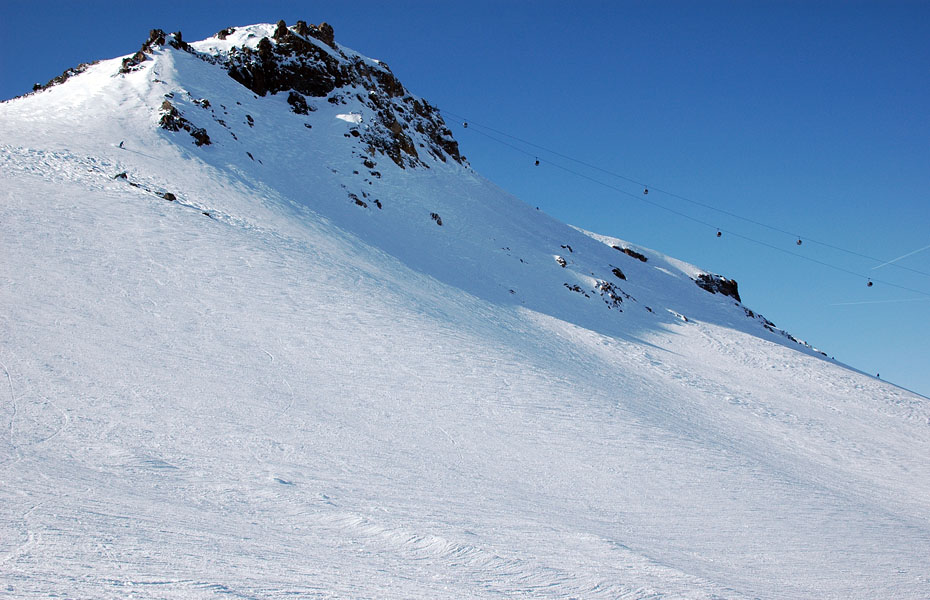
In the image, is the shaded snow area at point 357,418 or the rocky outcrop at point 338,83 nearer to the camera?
the shaded snow area at point 357,418

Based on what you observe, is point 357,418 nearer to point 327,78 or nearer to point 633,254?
point 327,78

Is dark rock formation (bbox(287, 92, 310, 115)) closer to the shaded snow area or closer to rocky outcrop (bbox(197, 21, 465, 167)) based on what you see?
rocky outcrop (bbox(197, 21, 465, 167))

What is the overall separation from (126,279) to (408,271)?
11.8 meters

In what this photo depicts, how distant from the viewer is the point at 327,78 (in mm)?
47375

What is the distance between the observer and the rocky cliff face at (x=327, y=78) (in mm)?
43188

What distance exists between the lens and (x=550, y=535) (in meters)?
7.54

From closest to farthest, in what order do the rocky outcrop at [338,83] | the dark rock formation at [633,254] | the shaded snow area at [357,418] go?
the shaded snow area at [357,418] → the rocky outcrop at [338,83] → the dark rock formation at [633,254]

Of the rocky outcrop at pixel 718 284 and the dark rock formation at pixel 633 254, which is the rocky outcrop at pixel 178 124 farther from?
the rocky outcrop at pixel 718 284

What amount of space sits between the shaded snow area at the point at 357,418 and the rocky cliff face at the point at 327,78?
12371mm

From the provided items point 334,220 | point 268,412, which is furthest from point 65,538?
point 334,220

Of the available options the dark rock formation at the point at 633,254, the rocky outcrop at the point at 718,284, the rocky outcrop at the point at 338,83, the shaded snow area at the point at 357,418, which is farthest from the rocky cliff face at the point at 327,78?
the rocky outcrop at the point at 718,284

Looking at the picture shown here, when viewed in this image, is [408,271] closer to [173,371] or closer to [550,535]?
[173,371]

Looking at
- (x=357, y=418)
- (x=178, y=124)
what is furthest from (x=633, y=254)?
(x=357, y=418)

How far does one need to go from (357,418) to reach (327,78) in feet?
141
